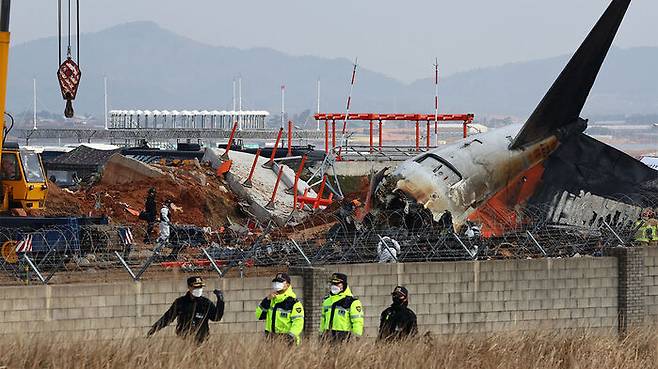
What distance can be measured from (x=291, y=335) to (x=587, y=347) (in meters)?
4.22

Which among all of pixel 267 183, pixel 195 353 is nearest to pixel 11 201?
pixel 267 183

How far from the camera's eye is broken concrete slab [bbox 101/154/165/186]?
5238 centimetres

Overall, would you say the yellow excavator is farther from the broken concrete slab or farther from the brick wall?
the brick wall

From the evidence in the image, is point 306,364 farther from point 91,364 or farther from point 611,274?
point 611,274

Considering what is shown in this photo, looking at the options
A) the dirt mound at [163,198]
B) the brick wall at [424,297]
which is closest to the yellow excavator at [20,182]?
the dirt mound at [163,198]

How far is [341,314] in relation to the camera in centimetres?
1975

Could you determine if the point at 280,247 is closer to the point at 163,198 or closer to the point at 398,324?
the point at 398,324

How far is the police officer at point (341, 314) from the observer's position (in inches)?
771

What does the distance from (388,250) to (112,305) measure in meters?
5.87

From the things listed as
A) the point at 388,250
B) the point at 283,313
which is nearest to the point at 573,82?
the point at 388,250

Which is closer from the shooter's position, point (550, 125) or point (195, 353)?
Answer: point (195, 353)

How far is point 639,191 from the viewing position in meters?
40.9

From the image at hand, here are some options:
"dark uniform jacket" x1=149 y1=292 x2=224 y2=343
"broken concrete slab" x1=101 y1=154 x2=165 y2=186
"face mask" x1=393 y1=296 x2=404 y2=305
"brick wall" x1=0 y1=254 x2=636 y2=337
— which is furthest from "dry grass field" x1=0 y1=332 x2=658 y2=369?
"broken concrete slab" x1=101 y1=154 x2=165 y2=186

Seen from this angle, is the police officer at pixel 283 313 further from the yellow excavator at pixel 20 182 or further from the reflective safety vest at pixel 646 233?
the yellow excavator at pixel 20 182
